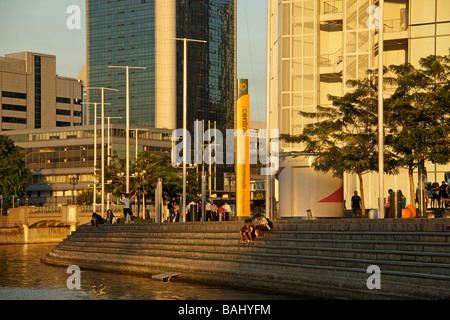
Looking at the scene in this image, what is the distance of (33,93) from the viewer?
16012cm

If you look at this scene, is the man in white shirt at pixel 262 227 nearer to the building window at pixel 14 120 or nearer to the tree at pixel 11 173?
the tree at pixel 11 173

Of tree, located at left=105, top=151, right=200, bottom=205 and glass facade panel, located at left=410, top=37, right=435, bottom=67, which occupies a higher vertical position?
glass facade panel, located at left=410, top=37, right=435, bottom=67

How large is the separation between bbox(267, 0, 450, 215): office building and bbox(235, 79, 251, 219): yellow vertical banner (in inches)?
725

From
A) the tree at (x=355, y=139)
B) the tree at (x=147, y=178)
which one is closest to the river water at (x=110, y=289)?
the tree at (x=355, y=139)

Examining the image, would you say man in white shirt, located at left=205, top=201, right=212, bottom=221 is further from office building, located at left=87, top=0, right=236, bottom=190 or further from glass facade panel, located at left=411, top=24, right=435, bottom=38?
office building, located at left=87, top=0, right=236, bottom=190

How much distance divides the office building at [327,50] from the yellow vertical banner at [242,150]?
18.4 metres

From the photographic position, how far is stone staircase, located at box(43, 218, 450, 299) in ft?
62.9

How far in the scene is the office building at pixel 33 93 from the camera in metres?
157

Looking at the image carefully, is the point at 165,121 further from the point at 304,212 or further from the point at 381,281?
the point at 381,281

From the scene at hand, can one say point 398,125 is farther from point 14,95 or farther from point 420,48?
point 14,95

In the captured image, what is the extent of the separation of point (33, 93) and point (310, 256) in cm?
14479

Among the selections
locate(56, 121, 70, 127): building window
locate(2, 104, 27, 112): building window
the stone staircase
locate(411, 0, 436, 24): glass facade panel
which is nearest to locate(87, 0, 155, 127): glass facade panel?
locate(56, 121, 70, 127): building window
